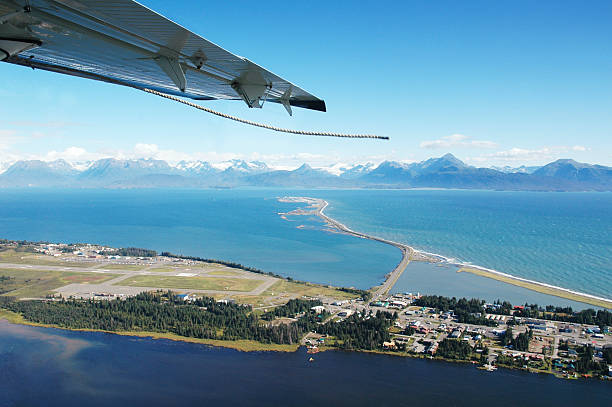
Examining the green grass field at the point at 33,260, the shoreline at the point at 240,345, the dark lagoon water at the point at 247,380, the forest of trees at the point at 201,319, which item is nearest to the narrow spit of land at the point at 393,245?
the forest of trees at the point at 201,319

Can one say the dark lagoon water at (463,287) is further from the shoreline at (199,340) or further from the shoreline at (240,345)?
the shoreline at (199,340)

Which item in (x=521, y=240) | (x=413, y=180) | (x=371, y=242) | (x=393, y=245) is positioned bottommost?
(x=371, y=242)

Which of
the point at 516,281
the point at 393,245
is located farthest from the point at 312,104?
the point at 393,245

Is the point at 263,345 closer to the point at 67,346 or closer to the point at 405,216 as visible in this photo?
the point at 67,346

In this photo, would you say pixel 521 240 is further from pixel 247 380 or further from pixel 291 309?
pixel 247 380

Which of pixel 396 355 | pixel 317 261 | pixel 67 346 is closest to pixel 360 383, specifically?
pixel 396 355

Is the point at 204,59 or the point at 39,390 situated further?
the point at 39,390
